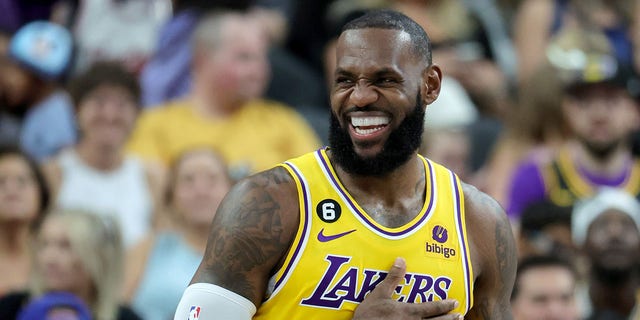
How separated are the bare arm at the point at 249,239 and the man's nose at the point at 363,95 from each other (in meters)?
0.39

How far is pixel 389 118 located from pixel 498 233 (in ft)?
2.12

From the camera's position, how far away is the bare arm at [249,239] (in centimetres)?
421

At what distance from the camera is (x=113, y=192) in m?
8.28

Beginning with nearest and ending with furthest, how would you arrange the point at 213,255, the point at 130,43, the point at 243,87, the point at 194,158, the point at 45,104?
the point at 213,255
the point at 194,158
the point at 243,87
the point at 45,104
the point at 130,43

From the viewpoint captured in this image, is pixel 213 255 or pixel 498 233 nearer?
pixel 213 255

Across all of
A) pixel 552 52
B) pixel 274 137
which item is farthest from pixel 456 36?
pixel 274 137

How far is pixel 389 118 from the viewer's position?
4.32 metres

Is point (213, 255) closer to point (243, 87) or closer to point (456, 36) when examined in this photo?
point (243, 87)

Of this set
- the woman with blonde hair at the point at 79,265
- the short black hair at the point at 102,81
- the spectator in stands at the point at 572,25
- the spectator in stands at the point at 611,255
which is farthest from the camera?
the spectator in stands at the point at 572,25

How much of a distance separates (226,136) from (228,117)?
0.55ft

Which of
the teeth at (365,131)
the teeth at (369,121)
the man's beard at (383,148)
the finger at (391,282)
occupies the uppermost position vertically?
the teeth at (369,121)

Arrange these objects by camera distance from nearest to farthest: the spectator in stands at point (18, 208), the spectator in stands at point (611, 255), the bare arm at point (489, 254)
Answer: the bare arm at point (489, 254), the spectator in stands at point (18, 208), the spectator in stands at point (611, 255)

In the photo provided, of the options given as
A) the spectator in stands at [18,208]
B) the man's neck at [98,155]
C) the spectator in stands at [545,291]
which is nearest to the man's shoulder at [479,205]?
the spectator in stands at [545,291]

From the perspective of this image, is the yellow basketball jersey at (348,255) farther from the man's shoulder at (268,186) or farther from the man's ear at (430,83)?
the man's ear at (430,83)
